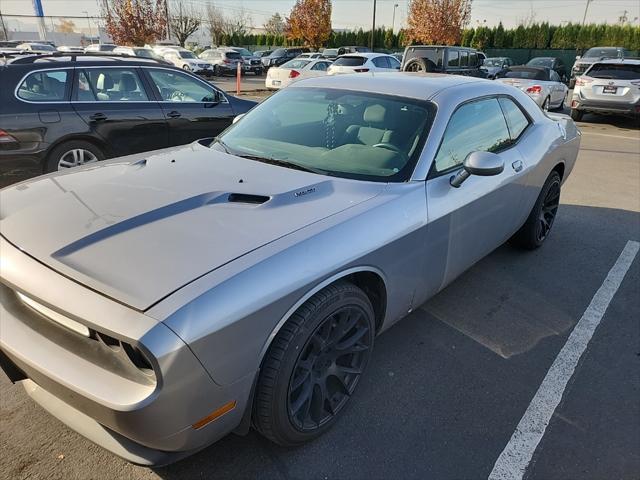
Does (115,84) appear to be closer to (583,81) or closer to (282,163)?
(282,163)

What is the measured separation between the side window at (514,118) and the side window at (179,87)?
4.08 meters

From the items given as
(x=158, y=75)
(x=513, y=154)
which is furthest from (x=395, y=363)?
(x=158, y=75)

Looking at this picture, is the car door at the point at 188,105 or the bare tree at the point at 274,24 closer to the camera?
the car door at the point at 188,105

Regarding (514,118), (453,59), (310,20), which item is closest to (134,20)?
(310,20)

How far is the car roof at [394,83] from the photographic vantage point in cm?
308

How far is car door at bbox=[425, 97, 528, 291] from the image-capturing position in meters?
2.73

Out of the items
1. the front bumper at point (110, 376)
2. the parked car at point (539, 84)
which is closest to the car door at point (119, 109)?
the front bumper at point (110, 376)

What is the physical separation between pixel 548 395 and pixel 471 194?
122 cm

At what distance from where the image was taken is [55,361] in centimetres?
176

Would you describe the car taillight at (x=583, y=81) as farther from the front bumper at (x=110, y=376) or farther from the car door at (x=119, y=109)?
the front bumper at (x=110, y=376)

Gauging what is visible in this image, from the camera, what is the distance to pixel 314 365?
2213 millimetres

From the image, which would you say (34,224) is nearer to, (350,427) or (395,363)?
(350,427)

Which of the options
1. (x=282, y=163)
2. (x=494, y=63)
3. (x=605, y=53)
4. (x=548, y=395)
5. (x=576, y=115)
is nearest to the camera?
(x=548, y=395)

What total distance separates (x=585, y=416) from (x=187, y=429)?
2045 mm
